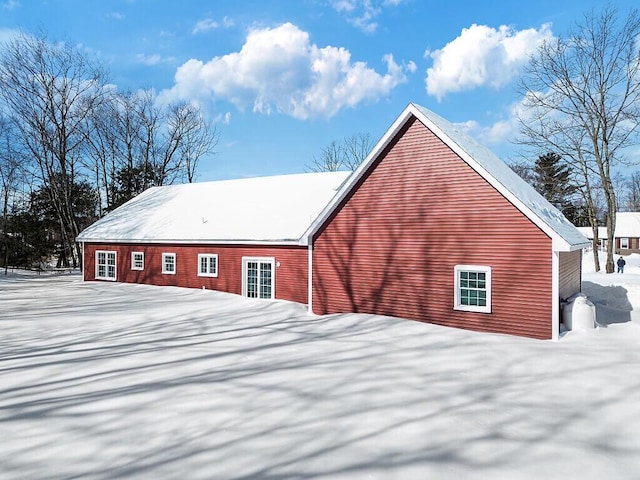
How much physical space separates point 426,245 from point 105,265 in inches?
762

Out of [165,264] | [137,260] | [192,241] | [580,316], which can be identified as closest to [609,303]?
[580,316]

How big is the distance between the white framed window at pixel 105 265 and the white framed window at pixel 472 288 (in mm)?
19480

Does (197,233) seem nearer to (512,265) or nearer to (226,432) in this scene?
(512,265)

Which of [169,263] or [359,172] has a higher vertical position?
[359,172]

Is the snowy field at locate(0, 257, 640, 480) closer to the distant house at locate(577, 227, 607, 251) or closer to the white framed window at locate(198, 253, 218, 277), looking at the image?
the white framed window at locate(198, 253, 218, 277)

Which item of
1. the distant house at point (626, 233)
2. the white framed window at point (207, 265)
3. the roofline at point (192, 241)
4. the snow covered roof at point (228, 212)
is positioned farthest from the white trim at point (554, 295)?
the distant house at point (626, 233)

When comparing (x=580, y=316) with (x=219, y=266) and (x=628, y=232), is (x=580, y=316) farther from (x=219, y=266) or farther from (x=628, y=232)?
(x=628, y=232)

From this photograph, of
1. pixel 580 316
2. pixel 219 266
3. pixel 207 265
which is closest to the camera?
pixel 580 316

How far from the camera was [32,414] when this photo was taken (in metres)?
5.69

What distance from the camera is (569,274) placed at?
13.4 metres

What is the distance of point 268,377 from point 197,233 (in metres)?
14.2

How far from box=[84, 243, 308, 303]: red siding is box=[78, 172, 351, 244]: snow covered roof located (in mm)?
503

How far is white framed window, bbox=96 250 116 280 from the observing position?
76.4 ft

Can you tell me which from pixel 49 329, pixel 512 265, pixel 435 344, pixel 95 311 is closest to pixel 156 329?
pixel 49 329
